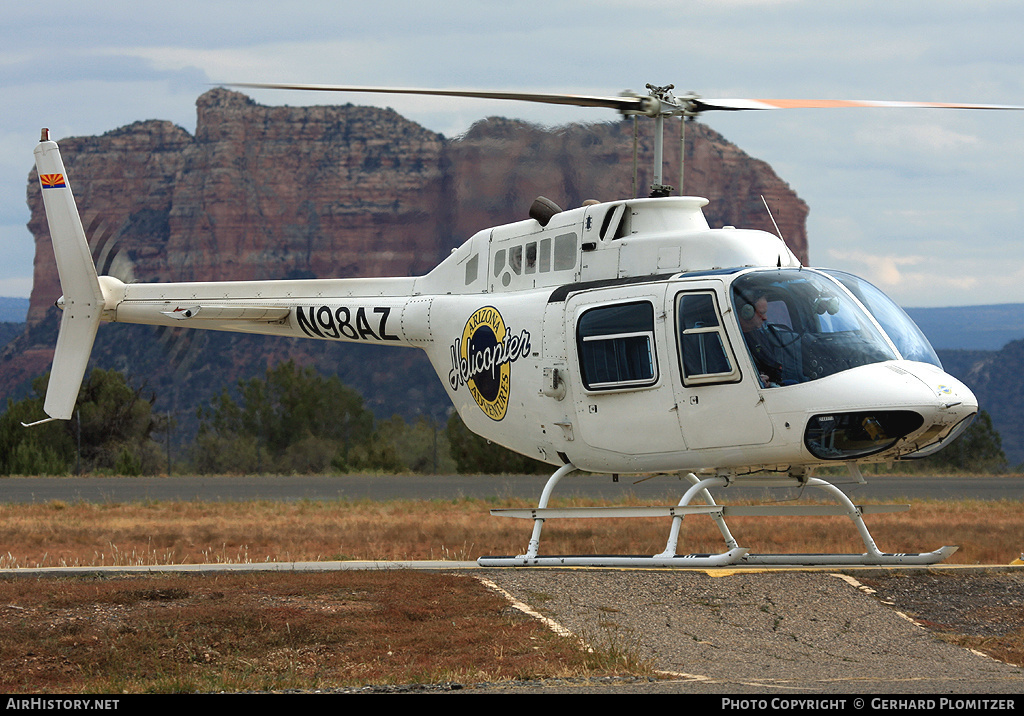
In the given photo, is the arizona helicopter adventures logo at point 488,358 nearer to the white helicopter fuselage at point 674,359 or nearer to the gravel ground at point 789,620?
the white helicopter fuselage at point 674,359

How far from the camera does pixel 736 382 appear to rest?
1262 centimetres

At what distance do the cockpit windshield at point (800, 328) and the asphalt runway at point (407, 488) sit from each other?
765 inches

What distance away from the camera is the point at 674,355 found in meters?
13.0

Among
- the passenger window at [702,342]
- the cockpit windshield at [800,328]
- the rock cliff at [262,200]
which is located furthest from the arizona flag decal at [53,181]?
the rock cliff at [262,200]

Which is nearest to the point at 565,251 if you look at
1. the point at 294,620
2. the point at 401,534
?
the point at 294,620

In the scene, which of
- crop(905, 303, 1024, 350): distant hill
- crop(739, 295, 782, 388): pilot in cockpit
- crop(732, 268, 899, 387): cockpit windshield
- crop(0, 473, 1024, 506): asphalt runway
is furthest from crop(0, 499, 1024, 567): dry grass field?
crop(905, 303, 1024, 350): distant hill

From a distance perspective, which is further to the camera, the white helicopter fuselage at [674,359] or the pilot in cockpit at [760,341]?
the pilot in cockpit at [760,341]

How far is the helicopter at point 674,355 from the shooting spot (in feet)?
40.1

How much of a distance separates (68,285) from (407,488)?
2091 centimetres

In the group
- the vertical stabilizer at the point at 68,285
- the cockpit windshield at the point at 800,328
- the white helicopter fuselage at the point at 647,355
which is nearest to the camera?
the white helicopter fuselage at the point at 647,355

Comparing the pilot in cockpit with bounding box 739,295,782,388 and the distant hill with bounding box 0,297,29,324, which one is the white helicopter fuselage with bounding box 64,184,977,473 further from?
the distant hill with bounding box 0,297,29,324

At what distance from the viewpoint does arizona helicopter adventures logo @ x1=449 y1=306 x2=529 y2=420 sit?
15.1 meters

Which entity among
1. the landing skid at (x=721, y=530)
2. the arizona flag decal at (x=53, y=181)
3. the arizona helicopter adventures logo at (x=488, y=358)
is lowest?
the landing skid at (x=721, y=530)
